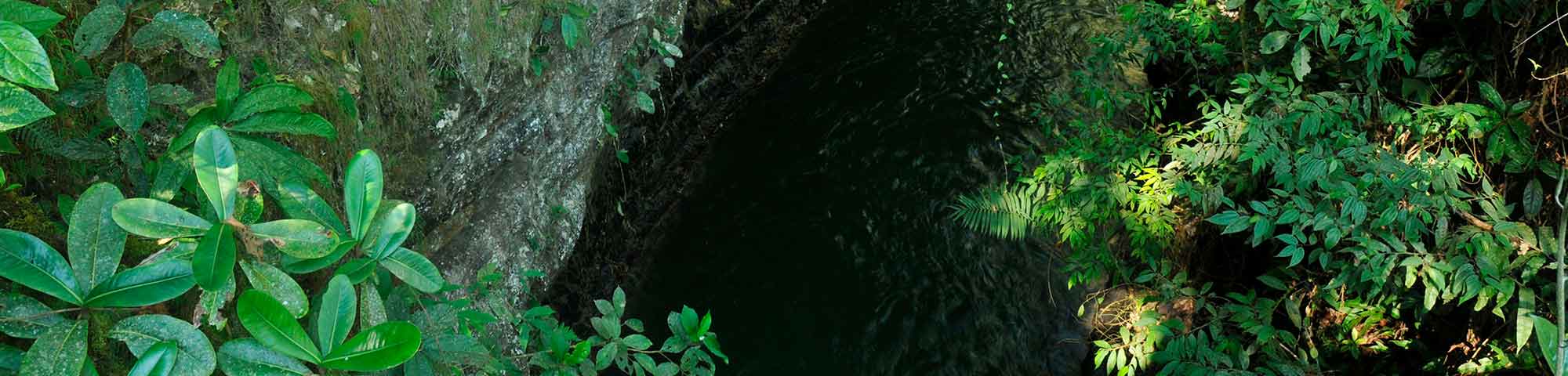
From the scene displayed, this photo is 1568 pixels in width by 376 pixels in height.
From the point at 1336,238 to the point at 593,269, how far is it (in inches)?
132

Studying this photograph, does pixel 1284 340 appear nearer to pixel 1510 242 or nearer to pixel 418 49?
pixel 1510 242

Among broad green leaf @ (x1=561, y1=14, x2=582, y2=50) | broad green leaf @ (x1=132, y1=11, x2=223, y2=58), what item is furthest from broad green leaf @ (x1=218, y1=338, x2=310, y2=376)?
broad green leaf @ (x1=561, y1=14, x2=582, y2=50)

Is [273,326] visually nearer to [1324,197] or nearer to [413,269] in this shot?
[413,269]

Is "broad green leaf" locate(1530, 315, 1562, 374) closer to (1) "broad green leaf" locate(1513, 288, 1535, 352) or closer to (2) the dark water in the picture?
(1) "broad green leaf" locate(1513, 288, 1535, 352)

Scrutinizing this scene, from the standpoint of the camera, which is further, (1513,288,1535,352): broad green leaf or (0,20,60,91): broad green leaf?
(1513,288,1535,352): broad green leaf

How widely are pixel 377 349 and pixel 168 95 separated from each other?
941mm

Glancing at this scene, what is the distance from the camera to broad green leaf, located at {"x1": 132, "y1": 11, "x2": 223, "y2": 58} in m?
1.74

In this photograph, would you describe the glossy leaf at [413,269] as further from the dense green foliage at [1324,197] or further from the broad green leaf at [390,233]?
the dense green foliage at [1324,197]

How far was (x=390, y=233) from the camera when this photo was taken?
1483 mm

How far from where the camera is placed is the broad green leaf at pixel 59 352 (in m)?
1.22

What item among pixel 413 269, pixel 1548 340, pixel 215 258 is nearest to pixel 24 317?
pixel 215 258

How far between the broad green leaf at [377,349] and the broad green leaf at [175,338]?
0.17 meters

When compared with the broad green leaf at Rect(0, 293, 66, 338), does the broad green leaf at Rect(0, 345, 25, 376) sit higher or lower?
lower

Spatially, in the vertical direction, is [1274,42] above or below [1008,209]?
above
